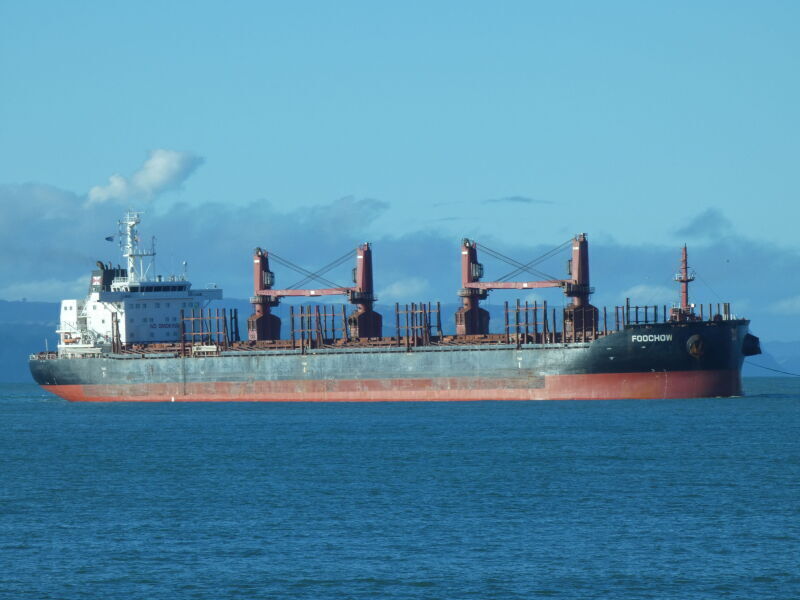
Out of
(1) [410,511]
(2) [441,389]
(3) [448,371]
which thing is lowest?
(1) [410,511]

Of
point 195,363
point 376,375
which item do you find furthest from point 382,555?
point 195,363

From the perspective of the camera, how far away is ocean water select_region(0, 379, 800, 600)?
25.5 m

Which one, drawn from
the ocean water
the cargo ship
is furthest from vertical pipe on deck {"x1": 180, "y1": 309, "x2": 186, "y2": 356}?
the ocean water

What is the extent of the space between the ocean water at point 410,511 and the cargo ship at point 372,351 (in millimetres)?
7269

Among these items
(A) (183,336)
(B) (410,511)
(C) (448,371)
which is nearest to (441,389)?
(C) (448,371)

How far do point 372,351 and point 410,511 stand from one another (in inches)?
1478

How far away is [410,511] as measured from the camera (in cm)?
3281

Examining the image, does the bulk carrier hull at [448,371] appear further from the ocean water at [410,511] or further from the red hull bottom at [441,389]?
the ocean water at [410,511]

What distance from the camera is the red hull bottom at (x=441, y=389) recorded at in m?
64.4

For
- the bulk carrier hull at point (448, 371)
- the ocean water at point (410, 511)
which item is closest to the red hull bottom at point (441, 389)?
the bulk carrier hull at point (448, 371)

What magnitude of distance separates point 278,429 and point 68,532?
25550mm

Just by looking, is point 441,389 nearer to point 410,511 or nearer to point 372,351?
point 372,351

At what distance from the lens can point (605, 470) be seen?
132 ft

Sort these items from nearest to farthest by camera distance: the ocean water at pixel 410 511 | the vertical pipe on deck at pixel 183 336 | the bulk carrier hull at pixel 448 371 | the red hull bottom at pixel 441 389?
the ocean water at pixel 410 511 < the bulk carrier hull at pixel 448 371 < the red hull bottom at pixel 441 389 < the vertical pipe on deck at pixel 183 336
